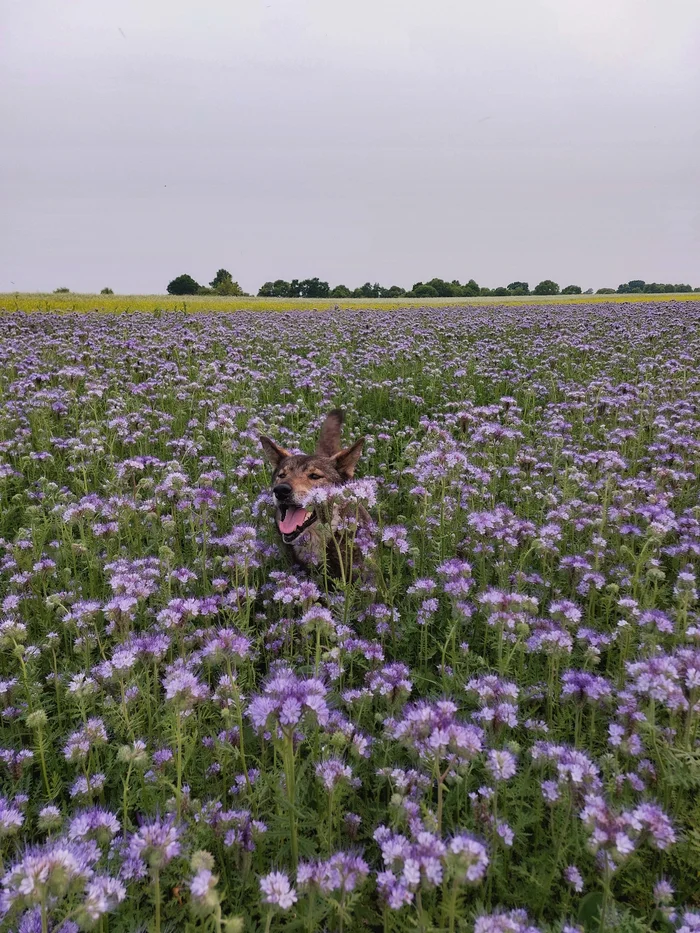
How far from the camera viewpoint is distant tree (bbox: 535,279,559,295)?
64.7 meters

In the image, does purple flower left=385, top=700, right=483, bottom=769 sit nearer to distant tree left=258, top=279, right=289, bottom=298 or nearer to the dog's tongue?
the dog's tongue

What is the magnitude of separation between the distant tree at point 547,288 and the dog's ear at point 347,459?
65.0 m

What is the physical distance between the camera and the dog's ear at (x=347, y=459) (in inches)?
194

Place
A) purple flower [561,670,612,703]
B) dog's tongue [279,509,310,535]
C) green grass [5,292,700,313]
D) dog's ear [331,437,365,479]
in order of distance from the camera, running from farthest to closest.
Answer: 1. green grass [5,292,700,313]
2. dog's ear [331,437,365,479]
3. dog's tongue [279,509,310,535]
4. purple flower [561,670,612,703]

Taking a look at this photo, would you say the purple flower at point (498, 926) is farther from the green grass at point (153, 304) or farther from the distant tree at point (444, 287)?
the distant tree at point (444, 287)

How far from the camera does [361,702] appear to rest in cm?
289

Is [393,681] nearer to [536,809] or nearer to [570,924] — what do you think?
[536,809]

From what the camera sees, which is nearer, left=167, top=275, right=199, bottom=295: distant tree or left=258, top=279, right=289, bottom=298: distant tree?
left=258, top=279, right=289, bottom=298: distant tree

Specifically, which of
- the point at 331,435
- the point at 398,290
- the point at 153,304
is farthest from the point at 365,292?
the point at 331,435

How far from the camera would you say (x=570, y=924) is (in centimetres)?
215

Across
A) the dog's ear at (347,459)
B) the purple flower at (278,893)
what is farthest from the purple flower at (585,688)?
the dog's ear at (347,459)

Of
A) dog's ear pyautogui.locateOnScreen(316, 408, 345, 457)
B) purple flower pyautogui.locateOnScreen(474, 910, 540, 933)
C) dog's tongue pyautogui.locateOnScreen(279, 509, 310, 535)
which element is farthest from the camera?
dog's ear pyautogui.locateOnScreen(316, 408, 345, 457)

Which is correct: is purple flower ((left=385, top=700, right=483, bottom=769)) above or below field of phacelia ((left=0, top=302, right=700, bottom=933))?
above

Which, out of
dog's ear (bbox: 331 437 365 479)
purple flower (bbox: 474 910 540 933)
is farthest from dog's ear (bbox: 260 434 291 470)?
purple flower (bbox: 474 910 540 933)
